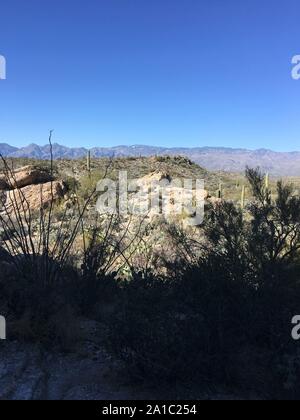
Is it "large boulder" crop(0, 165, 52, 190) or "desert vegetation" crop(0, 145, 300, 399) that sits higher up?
"large boulder" crop(0, 165, 52, 190)

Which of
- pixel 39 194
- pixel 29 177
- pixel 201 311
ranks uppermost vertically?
pixel 29 177

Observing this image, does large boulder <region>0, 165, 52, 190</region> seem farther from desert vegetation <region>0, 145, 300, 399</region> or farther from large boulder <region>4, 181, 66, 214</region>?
desert vegetation <region>0, 145, 300, 399</region>

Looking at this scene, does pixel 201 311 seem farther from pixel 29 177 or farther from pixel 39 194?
pixel 29 177

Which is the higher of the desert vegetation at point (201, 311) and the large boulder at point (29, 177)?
the large boulder at point (29, 177)

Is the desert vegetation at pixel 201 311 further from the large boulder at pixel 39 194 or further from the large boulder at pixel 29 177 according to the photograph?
the large boulder at pixel 29 177

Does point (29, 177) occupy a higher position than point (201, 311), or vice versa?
point (29, 177)

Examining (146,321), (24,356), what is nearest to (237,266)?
(146,321)

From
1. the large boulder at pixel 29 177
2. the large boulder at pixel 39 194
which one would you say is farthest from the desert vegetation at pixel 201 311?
the large boulder at pixel 29 177

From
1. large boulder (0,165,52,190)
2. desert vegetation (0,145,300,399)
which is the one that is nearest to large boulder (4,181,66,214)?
large boulder (0,165,52,190)

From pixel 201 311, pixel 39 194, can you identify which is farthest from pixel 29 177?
pixel 201 311

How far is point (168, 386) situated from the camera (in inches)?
163

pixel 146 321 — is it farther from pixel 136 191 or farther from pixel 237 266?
pixel 136 191
